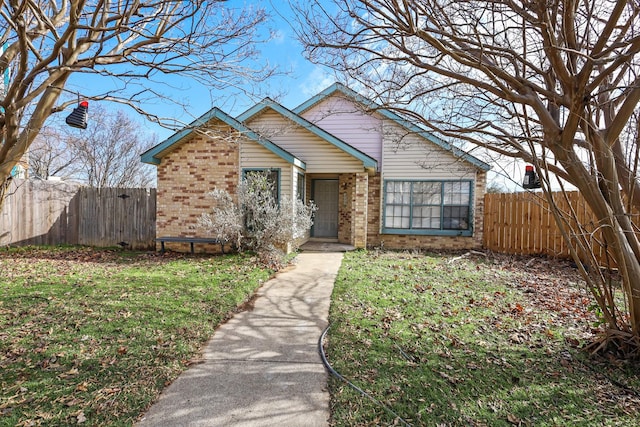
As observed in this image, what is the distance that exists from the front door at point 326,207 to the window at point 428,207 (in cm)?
203

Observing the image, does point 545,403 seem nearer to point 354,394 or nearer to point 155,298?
point 354,394

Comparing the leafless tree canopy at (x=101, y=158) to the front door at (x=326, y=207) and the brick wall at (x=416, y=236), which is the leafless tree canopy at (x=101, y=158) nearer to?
the front door at (x=326, y=207)

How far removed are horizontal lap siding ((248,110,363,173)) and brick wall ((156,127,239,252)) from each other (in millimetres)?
1761

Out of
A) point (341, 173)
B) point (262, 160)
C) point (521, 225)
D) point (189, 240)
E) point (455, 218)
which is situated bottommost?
point (189, 240)

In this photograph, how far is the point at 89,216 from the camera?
1125 cm

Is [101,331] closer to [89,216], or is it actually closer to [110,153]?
[89,216]

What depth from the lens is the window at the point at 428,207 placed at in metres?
12.0

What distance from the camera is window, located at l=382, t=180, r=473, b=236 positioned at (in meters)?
12.0

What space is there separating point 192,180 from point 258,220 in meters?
2.86

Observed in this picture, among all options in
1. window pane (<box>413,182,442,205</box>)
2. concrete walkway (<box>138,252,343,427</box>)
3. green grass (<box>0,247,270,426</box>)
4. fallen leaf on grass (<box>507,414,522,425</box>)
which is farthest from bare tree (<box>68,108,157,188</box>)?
fallen leaf on grass (<box>507,414,522,425</box>)

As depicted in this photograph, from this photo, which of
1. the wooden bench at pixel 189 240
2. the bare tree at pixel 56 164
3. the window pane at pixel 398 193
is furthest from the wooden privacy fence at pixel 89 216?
the bare tree at pixel 56 164

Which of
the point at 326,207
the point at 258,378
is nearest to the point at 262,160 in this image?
the point at 326,207

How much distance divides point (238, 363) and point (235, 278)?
131 inches

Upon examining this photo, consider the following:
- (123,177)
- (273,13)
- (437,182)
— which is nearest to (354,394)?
(273,13)
